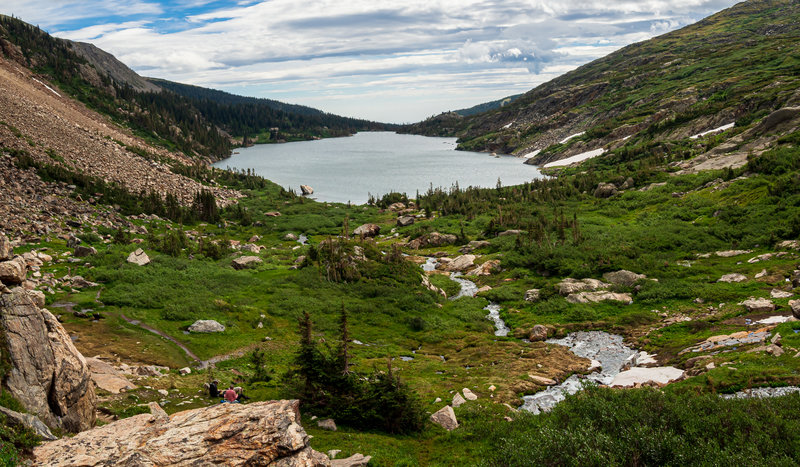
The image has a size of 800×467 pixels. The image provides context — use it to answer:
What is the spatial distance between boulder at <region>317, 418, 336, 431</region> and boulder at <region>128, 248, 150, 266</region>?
30705 mm

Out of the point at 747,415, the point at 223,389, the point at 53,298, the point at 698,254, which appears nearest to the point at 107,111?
the point at 53,298

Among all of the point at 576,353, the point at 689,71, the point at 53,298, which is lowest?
the point at 576,353

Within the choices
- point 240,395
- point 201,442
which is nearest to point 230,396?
point 240,395

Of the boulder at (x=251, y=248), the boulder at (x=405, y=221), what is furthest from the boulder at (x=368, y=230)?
the boulder at (x=251, y=248)

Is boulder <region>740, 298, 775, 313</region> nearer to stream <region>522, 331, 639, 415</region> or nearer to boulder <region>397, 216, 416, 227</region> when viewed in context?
stream <region>522, 331, 639, 415</region>

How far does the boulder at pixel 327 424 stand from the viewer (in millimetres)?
19953

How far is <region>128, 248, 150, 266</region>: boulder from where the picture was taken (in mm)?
43125

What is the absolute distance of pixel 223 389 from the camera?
2312cm

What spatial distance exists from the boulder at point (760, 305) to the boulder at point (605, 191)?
52.6 meters

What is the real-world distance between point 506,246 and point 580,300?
65.2ft

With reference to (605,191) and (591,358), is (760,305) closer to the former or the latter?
(591,358)

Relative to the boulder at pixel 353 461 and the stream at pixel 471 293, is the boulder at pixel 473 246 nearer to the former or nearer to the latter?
the stream at pixel 471 293

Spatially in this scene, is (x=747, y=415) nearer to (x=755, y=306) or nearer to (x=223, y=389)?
(x=755, y=306)

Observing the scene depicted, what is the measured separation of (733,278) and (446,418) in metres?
28.9
